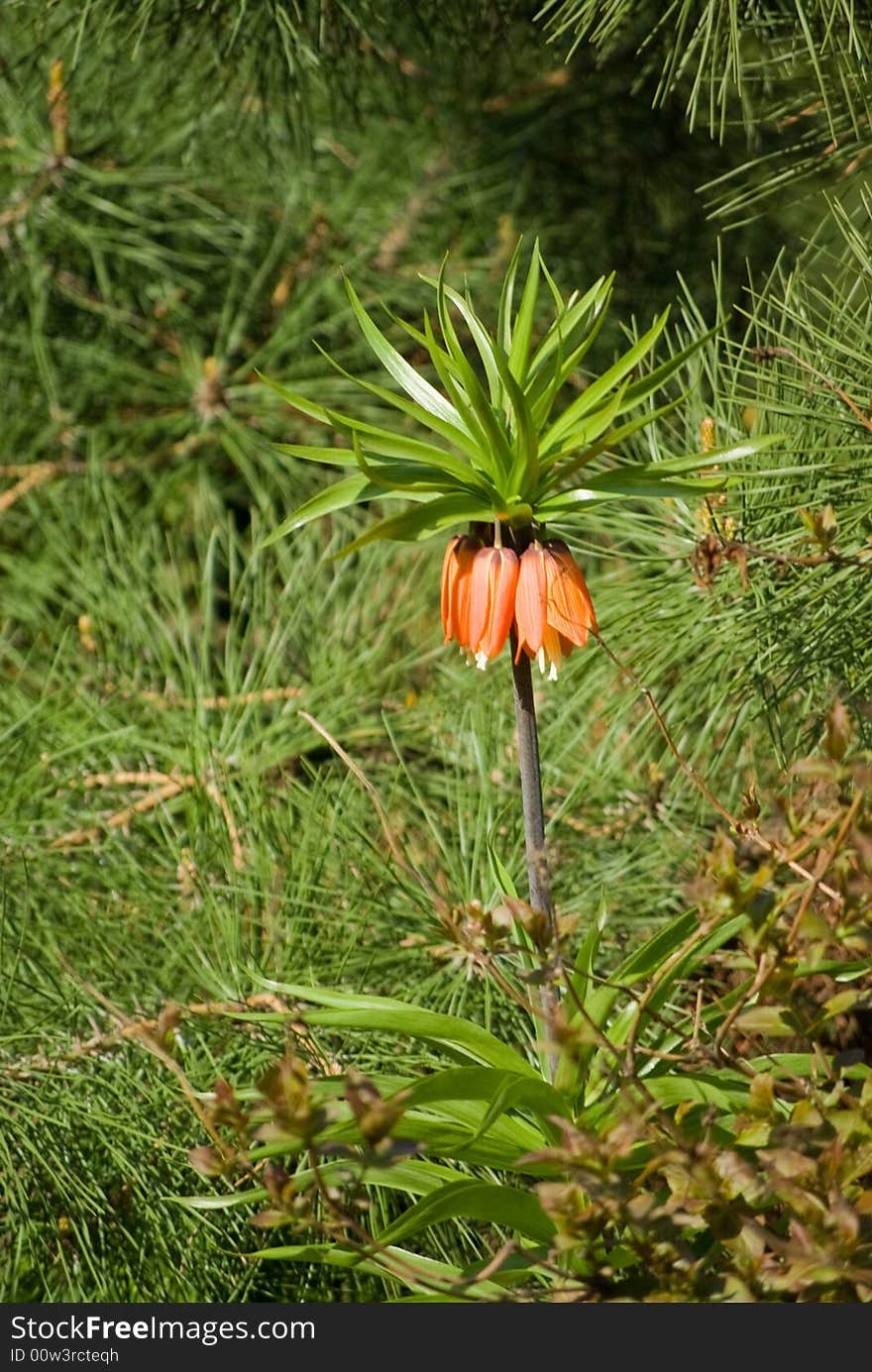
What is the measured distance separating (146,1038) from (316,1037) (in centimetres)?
32

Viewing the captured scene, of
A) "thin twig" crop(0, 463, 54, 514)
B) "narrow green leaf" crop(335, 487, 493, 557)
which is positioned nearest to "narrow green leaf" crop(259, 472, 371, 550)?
"narrow green leaf" crop(335, 487, 493, 557)

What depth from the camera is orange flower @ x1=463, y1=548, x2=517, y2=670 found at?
0.65 meters

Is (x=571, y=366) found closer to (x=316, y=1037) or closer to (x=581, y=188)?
(x=316, y=1037)

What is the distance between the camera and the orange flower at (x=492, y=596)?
648 millimetres

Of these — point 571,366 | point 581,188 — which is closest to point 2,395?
point 581,188

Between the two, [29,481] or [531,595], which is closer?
[531,595]

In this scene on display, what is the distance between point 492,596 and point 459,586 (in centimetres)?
3

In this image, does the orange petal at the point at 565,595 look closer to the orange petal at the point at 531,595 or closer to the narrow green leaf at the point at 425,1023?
the orange petal at the point at 531,595

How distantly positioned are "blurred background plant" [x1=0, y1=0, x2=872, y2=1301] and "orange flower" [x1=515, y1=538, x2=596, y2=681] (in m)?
0.12

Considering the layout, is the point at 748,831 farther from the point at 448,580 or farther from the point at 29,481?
the point at 29,481

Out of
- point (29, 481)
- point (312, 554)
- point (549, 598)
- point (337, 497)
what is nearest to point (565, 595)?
point (549, 598)

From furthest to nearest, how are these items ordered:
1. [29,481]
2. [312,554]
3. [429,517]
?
[29,481] → [312,554] → [429,517]

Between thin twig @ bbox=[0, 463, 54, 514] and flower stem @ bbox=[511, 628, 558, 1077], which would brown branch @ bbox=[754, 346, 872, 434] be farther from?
thin twig @ bbox=[0, 463, 54, 514]

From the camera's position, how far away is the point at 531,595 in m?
0.65
